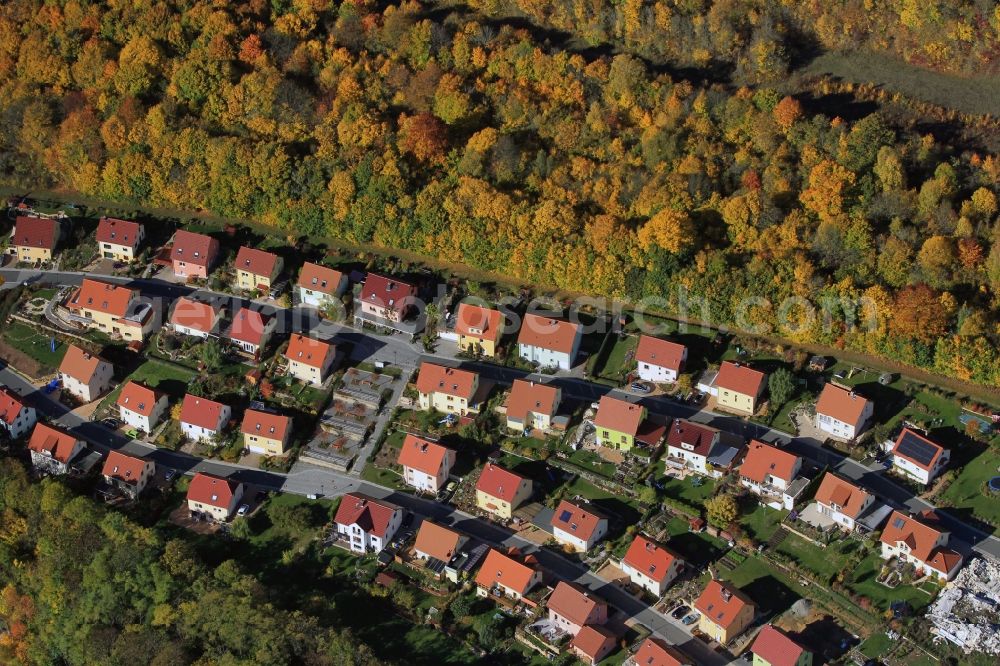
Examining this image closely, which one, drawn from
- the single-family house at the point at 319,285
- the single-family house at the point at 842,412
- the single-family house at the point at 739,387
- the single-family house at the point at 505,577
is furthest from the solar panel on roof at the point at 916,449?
the single-family house at the point at 319,285

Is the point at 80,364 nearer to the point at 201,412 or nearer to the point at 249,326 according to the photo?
the point at 201,412

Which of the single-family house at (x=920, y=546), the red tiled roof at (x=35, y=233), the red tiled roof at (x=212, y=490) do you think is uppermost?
the single-family house at (x=920, y=546)

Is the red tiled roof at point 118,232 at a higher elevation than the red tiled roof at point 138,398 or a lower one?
higher

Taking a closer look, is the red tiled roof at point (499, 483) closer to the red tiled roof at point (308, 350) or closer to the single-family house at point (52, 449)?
the red tiled roof at point (308, 350)

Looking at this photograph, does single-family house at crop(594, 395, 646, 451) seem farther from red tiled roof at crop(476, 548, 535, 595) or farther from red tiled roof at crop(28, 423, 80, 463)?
red tiled roof at crop(28, 423, 80, 463)

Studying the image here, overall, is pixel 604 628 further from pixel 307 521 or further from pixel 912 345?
pixel 912 345

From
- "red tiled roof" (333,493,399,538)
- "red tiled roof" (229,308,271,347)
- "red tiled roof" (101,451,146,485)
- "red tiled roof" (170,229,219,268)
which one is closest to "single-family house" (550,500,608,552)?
"red tiled roof" (333,493,399,538)

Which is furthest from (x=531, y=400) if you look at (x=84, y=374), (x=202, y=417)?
(x=84, y=374)
